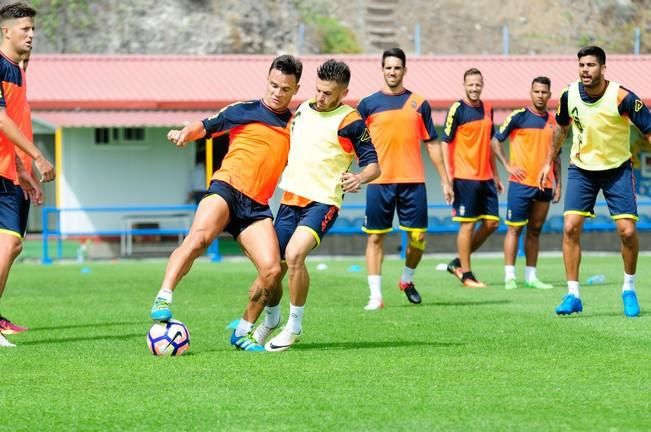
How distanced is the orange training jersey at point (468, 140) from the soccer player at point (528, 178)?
199 millimetres

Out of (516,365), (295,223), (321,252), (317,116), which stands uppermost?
(317,116)

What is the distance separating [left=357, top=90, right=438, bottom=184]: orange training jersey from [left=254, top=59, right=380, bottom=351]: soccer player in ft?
12.2

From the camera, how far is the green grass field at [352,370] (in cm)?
668

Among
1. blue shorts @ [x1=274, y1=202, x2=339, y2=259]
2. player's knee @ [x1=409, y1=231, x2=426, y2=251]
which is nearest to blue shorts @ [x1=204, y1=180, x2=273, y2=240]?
blue shorts @ [x1=274, y1=202, x2=339, y2=259]

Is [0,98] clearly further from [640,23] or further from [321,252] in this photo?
[640,23]

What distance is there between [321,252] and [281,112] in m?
20.8

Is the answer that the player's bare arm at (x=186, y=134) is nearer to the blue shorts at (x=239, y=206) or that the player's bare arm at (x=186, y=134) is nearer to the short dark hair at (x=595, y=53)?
the blue shorts at (x=239, y=206)

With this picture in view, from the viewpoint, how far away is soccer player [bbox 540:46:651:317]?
38.5 ft

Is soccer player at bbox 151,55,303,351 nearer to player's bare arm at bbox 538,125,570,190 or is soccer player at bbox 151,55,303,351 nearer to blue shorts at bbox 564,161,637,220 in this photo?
blue shorts at bbox 564,161,637,220

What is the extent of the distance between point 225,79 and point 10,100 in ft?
75.8

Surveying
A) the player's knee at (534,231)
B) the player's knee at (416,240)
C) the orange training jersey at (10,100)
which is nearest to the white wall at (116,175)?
the player's knee at (534,231)

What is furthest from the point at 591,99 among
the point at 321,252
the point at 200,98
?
the point at 200,98

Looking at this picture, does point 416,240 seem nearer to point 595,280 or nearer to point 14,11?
point 595,280

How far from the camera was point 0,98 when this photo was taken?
9.94m
